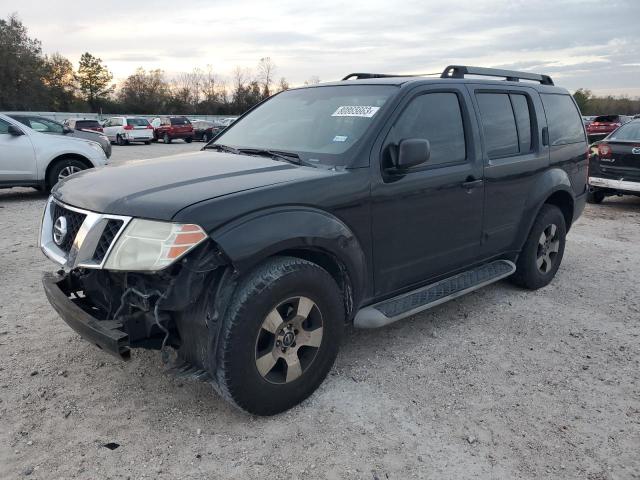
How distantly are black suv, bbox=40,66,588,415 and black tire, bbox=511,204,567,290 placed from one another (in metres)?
0.13

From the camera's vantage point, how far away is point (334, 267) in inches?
125

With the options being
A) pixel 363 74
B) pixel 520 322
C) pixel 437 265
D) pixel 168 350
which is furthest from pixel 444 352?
pixel 363 74

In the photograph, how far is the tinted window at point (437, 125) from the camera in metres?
3.62

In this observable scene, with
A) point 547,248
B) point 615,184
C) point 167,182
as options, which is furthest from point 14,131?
point 615,184

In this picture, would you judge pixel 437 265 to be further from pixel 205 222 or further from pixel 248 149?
pixel 205 222

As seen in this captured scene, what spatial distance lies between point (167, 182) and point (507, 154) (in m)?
2.88

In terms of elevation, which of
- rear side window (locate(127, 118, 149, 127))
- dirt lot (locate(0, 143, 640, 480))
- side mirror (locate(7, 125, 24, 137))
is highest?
rear side window (locate(127, 118, 149, 127))

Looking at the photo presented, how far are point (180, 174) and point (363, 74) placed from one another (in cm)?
212

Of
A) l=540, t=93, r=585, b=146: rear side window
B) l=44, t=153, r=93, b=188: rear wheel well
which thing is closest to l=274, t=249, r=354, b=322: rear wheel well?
l=540, t=93, r=585, b=146: rear side window

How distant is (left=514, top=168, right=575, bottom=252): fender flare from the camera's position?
4.71 meters

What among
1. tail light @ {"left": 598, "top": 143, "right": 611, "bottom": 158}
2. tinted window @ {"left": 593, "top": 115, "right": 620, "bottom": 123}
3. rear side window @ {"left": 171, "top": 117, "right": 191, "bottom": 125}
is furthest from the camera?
rear side window @ {"left": 171, "top": 117, "right": 191, "bottom": 125}

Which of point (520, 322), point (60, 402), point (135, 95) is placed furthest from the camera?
point (135, 95)

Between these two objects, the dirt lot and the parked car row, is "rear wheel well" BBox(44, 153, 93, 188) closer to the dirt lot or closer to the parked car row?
the parked car row

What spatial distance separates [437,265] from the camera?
3883 mm
